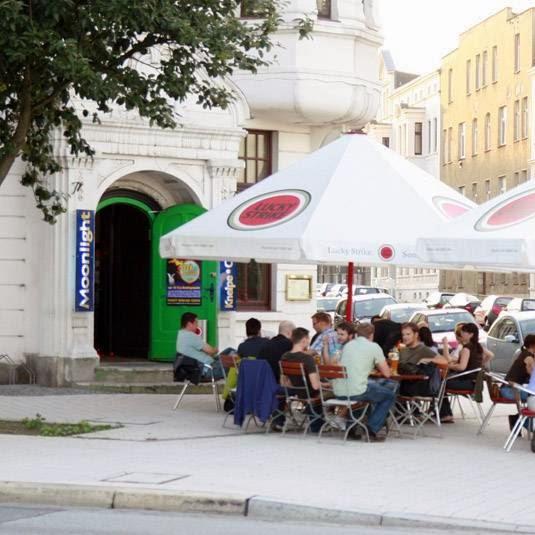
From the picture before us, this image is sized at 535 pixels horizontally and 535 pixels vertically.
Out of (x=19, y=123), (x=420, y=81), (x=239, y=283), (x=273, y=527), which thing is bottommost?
(x=273, y=527)

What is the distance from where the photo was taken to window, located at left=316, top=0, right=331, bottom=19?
87.8 feet

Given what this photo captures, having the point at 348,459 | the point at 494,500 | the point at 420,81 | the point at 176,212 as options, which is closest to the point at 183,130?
the point at 176,212

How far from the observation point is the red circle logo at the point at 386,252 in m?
17.4

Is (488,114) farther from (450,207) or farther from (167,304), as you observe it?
(450,207)

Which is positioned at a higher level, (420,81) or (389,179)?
(420,81)

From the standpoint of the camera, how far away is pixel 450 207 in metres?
18.8

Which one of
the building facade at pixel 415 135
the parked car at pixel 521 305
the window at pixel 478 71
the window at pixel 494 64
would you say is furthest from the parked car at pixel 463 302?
the building facade at pixel 415 135

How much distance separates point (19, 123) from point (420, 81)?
277 feet

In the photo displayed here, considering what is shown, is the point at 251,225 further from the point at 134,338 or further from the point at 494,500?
the point at 134,338

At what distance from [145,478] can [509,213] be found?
18.2 feet

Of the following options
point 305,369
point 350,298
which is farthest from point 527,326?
point 305,369

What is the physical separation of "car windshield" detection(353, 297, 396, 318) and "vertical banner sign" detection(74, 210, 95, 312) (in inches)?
834

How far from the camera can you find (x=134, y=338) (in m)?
26.7

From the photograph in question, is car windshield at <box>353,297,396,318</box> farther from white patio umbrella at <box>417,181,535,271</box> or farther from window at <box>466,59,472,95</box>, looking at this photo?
window at <box>466,59,472,95</box>
